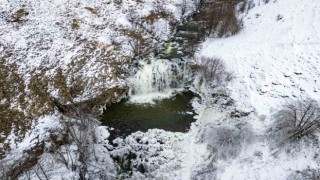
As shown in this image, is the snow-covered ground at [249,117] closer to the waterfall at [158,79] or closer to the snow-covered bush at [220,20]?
the snow-covered bush at [220,20]

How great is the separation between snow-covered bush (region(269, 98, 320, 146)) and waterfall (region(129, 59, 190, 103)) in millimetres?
7351

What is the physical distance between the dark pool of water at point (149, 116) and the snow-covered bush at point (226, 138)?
1.73 m

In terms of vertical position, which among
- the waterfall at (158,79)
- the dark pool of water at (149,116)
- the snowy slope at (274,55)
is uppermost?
the snowy slope at (274,55)

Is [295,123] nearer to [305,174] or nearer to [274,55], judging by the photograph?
[305,174]

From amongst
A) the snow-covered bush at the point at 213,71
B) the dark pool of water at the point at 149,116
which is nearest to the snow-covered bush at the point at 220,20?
the snow-covered bush at the point at 213,71

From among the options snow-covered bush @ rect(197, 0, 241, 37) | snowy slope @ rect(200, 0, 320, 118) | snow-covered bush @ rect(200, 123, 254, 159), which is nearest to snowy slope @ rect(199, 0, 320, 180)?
snowy slope @ rect(200, 0, 320, 118)

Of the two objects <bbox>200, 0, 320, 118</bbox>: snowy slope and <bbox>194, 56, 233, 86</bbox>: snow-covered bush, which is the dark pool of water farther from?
<bbox>200, 0, 320, 118</bbox>: snowy slope

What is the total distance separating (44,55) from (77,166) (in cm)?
1028

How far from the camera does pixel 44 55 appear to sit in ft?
80.4

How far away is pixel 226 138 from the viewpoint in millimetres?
18562

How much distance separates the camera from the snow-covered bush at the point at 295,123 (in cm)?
1752

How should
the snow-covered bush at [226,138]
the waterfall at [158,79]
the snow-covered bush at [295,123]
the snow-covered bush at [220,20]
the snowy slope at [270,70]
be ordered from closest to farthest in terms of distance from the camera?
the snowy slope at [270,70] < the snow-covered bush at [295,123] < the snow-covered bush at [226,138] < the waterfall at [158,79] < the snow-covered bush at [220,20]

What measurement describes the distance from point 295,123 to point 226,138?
361cm

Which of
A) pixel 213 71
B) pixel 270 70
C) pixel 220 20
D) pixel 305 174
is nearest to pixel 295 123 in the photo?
pixel 305 174
